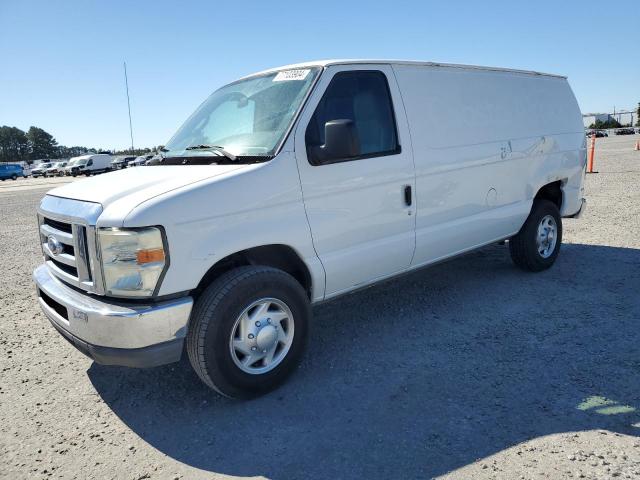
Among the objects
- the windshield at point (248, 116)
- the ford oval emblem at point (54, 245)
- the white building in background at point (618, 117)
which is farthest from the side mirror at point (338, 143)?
the white building in background at point (618, 117)

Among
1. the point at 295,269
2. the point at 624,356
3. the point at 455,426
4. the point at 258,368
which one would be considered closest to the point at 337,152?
the point at 295,269

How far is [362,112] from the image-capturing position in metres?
3.67

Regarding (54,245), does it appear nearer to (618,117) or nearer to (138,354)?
(138,354)

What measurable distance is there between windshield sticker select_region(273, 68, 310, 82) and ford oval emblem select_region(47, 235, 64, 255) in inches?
76.8

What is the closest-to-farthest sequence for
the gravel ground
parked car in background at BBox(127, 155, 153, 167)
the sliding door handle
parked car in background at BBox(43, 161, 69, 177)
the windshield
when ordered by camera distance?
the gravel ground < the windshield < the sliding door handle < parked car in background at BBox(127, 155, 153, 167) < parked car in background at BBox(43, 161, 69, 177)

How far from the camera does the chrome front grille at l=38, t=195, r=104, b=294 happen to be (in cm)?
276

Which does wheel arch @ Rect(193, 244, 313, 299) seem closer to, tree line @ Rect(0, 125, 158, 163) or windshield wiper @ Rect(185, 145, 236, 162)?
windshield wiper @ Rect(185, 145, 236, 162)

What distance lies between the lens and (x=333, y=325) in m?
4.30

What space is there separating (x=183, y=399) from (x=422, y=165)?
99.5 inches

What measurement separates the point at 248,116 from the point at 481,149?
2.24 meters

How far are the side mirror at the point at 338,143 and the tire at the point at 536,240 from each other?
294 cm

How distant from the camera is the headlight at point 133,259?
265cm

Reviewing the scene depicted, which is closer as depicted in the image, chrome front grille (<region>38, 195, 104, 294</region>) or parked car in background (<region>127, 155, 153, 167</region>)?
chrome front grille (<region>38, 195, 104, 294</region>)

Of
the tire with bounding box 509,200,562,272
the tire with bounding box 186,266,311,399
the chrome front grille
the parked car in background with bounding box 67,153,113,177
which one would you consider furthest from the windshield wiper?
the parked car in background with bounding box 67,153,113,177
